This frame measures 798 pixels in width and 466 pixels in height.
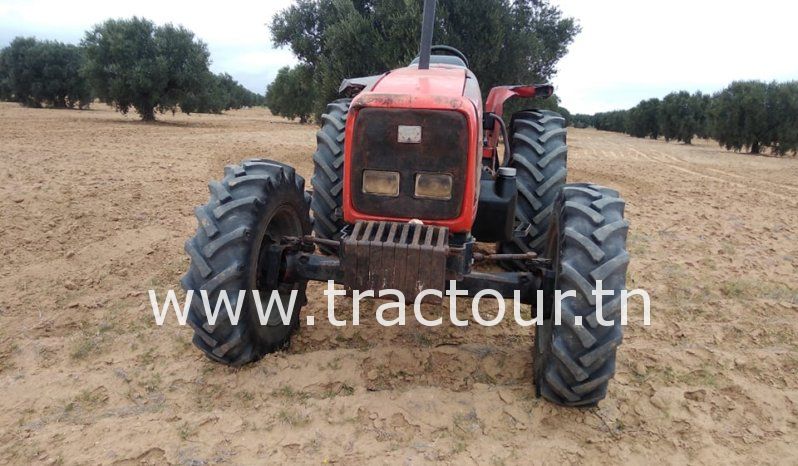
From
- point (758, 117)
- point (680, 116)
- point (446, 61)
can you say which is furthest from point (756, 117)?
point (446, 61)

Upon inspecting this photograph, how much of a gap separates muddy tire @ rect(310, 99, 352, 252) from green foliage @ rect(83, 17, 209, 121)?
19648mm

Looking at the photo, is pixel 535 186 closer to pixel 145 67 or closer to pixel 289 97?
pixel 145 67

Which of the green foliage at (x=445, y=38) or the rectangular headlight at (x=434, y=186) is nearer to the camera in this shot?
the rectangular headlight at (x=434, y=186)

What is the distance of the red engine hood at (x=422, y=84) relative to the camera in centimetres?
293

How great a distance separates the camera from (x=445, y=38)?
13.1 metres

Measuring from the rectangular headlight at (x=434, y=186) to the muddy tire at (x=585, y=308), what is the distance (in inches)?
25.8

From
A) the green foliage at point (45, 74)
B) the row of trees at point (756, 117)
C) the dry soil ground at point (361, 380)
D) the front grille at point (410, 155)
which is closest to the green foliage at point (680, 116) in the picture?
the row of trees at point (756, 117)

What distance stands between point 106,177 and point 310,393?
6.03 m

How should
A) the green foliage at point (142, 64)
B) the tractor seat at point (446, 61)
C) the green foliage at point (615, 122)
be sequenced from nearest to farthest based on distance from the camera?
the tractor seat at point (446, 61), the green foliage at point (142, 64), the green foliage at point (615, 122)

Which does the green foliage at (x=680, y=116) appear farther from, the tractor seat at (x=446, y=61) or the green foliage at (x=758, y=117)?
the tractor seat at (x=446, y=61)

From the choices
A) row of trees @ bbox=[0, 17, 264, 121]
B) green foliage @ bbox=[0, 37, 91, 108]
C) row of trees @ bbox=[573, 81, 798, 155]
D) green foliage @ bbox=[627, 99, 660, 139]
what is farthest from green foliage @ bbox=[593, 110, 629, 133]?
green foliage @ bbox=[0, 37, 91, 108]

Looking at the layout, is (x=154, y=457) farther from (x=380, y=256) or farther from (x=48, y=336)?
(x=48, y=336)

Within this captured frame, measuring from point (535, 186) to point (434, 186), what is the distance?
4.55 ft

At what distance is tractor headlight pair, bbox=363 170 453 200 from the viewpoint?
289 centimetres
